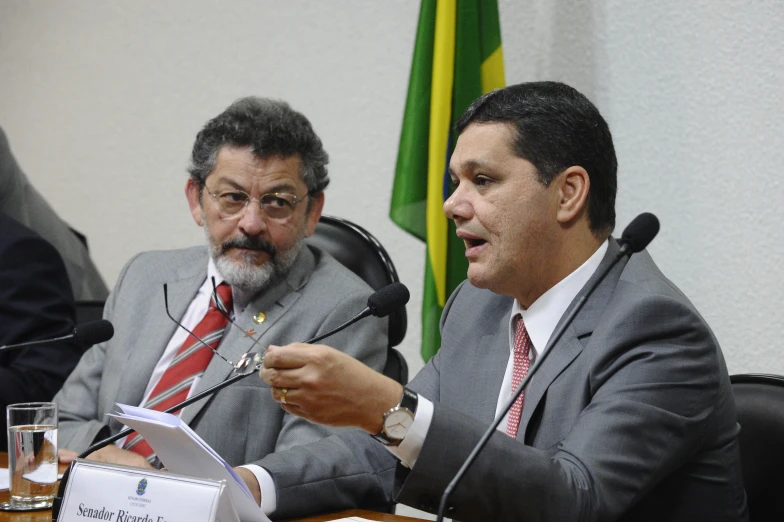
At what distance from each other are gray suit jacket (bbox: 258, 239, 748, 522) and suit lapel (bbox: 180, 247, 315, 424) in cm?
42

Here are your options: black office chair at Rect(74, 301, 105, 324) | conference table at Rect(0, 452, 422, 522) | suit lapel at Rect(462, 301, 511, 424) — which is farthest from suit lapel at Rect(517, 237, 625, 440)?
black office chair at Rect(74, 301, 105, 324)

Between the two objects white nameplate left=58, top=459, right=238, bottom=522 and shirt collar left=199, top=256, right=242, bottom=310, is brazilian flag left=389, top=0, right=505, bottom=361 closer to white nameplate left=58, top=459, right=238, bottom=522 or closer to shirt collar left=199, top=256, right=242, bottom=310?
shirt collar left=199, top=256, right=242, bottom=310

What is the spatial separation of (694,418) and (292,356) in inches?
27.1

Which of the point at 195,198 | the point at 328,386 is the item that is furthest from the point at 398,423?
the point at 195,198

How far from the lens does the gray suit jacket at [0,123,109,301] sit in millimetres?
3126

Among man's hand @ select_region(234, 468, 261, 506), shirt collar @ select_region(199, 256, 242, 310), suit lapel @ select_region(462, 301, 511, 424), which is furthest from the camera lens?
shirt collar @ select_region(199, 256, 242, 310)

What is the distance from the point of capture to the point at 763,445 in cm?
164

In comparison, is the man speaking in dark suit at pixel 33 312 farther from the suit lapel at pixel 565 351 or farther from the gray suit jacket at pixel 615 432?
the suit lapel at pixel 565 351

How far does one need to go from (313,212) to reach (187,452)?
1163 millimetres

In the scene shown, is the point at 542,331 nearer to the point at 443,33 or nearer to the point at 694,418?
the point at 694,418

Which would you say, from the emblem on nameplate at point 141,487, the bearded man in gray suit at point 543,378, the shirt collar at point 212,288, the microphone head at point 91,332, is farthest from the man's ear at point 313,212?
the emblem on nameplate at point 141,487

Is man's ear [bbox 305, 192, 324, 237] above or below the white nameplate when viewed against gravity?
above

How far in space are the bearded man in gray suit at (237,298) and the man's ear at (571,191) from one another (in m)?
0.68

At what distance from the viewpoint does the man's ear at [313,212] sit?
2.45 m
